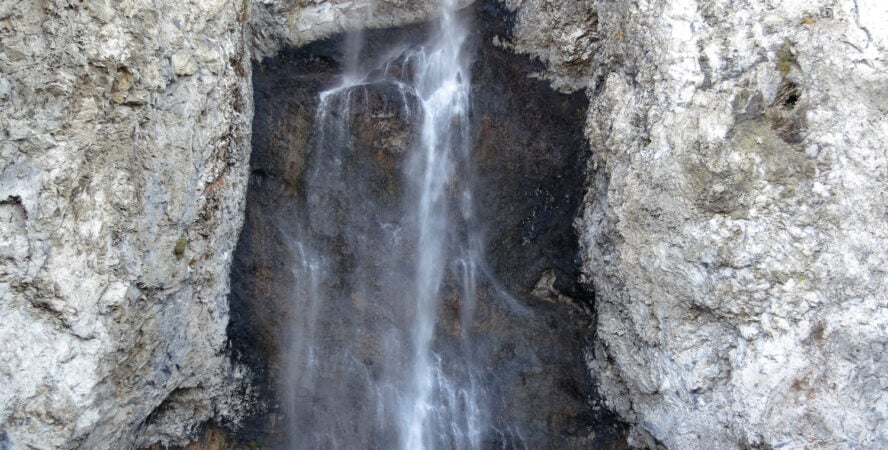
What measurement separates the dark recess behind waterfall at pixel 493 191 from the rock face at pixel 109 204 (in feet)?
2.11

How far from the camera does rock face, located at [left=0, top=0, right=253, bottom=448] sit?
682 cm

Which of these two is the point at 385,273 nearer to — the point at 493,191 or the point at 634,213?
the point at 493,191

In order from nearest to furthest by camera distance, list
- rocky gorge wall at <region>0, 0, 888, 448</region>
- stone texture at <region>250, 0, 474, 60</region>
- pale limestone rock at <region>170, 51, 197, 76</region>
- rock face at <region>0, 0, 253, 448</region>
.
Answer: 1. rock face at <region>0, 0, 253, 448</region>
2. rocky gorge wall at <region>0, 0, 888, 448</region>
3. pale limestone rock at <region>170, 51, 197, 76</region>
4. stone texture at <region>250, 0, 474, 60</region>

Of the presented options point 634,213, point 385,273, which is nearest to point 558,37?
point 634,213

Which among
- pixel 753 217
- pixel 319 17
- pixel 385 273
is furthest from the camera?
pixel 319 17

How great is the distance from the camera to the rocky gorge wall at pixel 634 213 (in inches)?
273

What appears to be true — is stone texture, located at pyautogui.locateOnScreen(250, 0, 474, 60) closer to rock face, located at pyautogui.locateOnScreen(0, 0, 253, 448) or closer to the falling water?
rock face, located at pyautogui.locateOnScreen(0, 0, 253, 448)

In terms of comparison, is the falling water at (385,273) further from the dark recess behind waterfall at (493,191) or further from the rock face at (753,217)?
the rock face at (753,217)

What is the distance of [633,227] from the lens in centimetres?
849

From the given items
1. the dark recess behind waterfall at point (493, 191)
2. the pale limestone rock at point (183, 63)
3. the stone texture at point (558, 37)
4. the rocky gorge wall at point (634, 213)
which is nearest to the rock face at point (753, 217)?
the rocky gorge wall at point (634, 213)

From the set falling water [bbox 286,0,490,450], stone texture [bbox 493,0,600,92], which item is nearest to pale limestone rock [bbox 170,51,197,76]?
falling water [bbox 286,0,490,450]

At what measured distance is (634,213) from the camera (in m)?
8.42

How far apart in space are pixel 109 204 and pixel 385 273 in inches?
164

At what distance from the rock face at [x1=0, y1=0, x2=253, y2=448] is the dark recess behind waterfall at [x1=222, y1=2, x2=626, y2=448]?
0.64 m
